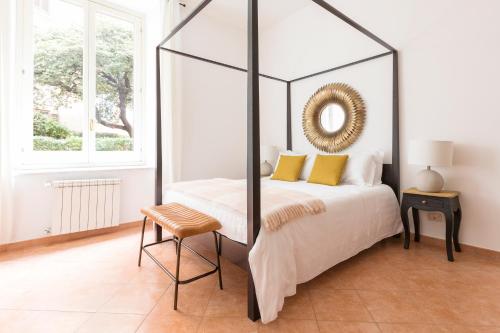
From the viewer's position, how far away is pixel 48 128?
9.78 feet

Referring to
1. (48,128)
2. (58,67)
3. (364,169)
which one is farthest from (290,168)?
(58,67)

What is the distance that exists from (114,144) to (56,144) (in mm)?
626

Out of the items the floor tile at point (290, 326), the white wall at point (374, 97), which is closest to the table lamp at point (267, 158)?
the white wall at point (374, 97)

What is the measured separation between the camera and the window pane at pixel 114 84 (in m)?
3.33

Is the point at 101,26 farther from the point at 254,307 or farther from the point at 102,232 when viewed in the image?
the point at 254,307

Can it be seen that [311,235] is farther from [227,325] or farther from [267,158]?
[267,158]

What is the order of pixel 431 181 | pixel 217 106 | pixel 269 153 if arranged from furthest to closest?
pixel 217 106 → pixel 269 153 → pixel 431 181

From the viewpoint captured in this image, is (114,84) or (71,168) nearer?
(71,168)

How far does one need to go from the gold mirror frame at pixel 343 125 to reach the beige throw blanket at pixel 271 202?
154cm

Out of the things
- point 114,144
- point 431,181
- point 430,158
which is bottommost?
point 431,181

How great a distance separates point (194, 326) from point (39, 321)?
0.92m

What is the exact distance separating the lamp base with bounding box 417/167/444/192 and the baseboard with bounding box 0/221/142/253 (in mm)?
3309

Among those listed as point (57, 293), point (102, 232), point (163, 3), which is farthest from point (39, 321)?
point (163, 3)

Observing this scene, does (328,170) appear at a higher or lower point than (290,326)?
higher
